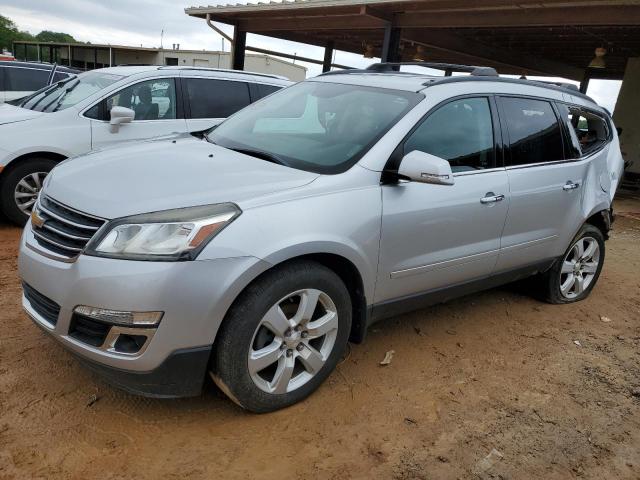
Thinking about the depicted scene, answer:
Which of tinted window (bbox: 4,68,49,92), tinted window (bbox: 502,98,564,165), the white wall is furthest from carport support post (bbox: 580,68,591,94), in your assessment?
tinted window (bbox: 4,68,49,92)

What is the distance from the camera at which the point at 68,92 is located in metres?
5.96

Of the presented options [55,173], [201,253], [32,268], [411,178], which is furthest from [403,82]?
[32,268]

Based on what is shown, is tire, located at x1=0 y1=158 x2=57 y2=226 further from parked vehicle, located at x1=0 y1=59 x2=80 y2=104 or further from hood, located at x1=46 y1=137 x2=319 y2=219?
parked vehicle, located at x1=0 y1=59 x2=80 y2=104

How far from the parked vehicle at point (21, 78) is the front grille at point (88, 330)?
8.56 metres

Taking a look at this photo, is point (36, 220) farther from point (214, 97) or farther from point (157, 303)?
point (214, 97)

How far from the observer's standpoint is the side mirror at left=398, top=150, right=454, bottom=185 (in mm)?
2740

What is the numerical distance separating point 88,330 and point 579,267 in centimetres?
418

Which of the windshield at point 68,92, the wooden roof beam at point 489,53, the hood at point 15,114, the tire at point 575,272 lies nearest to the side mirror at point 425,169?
the tire at point 575,272

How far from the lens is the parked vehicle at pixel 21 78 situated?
373 inches

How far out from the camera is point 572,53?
43.5ft

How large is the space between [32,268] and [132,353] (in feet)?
2.48

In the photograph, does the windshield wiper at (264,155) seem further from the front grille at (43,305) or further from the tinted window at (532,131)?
the tinted window at (532,131)

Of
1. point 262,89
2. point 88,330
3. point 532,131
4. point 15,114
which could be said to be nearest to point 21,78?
point 15,114

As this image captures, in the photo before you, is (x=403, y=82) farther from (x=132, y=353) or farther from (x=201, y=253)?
(x=132, y=353)
